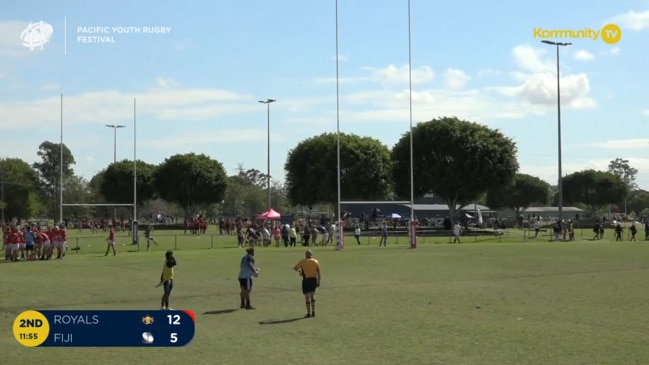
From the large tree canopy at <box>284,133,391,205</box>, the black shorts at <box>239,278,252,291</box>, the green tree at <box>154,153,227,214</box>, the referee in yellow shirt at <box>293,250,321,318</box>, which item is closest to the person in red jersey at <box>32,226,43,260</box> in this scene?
the black shorts at <box>239,278,252,291</box>

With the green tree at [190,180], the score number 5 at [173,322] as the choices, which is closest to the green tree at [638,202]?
the green tree at [190,180]

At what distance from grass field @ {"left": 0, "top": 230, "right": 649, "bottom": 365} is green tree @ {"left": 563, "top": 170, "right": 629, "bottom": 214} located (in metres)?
97.2

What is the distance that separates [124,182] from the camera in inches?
4466

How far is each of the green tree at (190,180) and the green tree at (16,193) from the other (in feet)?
75.6

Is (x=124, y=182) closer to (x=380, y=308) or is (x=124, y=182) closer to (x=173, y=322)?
(x=380, y=308)

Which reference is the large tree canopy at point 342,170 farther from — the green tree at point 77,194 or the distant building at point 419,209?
the green tree at point 77,194

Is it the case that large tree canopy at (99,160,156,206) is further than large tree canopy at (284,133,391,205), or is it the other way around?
large tree canopy at (99,160,156,206)

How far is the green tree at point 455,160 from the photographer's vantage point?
78.8 meters

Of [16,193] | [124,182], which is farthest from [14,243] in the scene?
[16,193]

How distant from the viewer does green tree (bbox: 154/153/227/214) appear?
110m

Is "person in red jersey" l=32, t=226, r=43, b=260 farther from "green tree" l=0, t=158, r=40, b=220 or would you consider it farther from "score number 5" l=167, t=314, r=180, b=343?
"green tree" l=0, t=158, r=40, b=220

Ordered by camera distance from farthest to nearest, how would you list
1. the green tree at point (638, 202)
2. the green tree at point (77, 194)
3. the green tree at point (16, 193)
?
the green tree at point (638, 202) → the green tree at point (77, 194) → the green tree at point (16, 193)

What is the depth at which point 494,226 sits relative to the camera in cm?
8819

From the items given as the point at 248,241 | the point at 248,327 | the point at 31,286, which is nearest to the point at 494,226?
the point at 248,241
